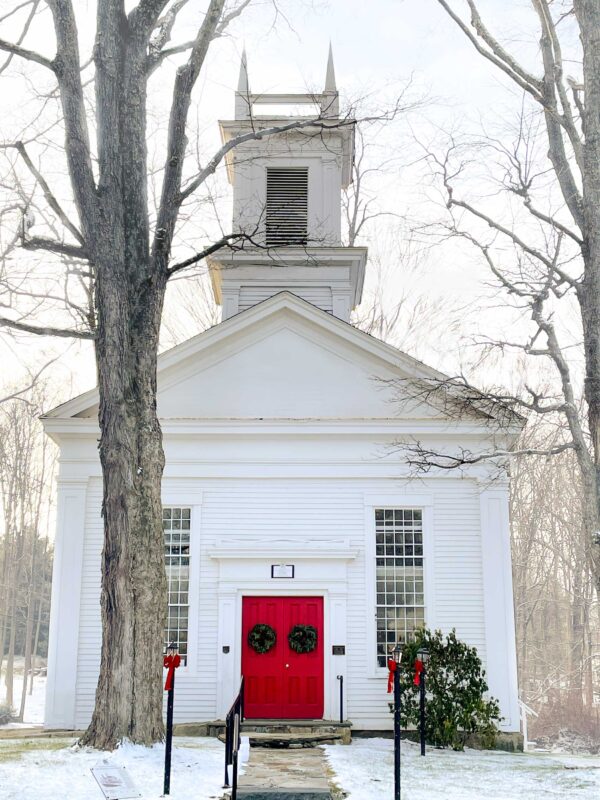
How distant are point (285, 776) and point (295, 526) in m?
5.25

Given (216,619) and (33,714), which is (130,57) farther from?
(33,714)

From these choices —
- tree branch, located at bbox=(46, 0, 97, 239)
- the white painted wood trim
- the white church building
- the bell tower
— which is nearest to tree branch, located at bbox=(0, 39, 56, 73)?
tree branch, located at bbox=(46, 0, 97, 239)

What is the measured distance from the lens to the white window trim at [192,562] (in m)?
13.9

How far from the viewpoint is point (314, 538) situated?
14281 millimetres

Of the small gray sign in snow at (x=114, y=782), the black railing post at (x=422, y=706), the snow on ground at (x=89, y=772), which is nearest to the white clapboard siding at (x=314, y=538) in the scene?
the black railing post at (x=422, y=706)

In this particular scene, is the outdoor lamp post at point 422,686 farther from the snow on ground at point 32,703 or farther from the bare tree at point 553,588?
the bare tree at point 553,588

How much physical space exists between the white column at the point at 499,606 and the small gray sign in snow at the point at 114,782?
23.3 ft

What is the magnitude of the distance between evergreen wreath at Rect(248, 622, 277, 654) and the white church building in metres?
0.11

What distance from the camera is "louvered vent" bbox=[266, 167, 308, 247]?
731 inches

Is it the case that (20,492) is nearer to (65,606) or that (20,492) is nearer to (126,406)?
(65,606)

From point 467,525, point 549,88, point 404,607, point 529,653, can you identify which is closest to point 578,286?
point 549,88

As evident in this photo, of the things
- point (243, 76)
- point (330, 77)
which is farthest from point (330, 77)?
point (243, 76)

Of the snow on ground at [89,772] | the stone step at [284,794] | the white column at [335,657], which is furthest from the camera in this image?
the white column at [335,657]

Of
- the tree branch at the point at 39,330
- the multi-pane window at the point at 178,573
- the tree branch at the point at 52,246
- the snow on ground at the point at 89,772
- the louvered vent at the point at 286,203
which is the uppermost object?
the louvered vent at the point at 286,203
